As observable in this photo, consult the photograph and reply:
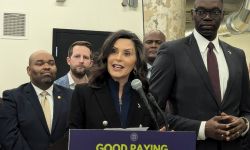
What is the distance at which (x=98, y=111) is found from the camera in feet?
7.39

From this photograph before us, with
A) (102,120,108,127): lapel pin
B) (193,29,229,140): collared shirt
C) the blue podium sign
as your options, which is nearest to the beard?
(193,29,229,140): collared shirt

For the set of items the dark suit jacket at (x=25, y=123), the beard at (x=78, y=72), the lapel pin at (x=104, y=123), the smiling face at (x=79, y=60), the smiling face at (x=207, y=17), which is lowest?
the dark suit jacket at (x=25, y=123)

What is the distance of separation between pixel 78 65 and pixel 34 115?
1.22 meters

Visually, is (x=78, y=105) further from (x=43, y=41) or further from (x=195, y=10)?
(x=43, y=41)

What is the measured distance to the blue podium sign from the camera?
168cm

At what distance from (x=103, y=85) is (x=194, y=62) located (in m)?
0.53

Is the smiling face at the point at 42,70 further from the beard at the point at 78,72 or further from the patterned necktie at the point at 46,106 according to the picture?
the beard at the point at 78,72

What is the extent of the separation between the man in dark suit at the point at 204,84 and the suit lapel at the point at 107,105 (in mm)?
342

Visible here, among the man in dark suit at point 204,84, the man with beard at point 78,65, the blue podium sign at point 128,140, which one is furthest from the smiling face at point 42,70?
the blue podium sign at point 128,140

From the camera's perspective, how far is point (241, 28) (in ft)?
34.2

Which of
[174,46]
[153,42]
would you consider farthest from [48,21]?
[174,46]

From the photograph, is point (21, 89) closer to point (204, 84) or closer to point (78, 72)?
point (78, 72)

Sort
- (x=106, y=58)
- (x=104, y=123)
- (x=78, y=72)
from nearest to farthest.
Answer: (x=104, y=123) → (x=106, y=58) → (x=78, y=72)

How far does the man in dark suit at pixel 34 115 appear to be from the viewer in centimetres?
342
